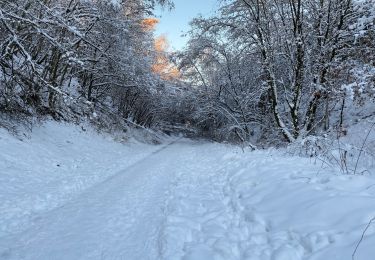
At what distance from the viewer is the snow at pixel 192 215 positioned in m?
4.24

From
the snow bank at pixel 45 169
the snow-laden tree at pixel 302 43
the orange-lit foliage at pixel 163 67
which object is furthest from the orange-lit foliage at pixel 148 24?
the snow bank at pixel 45 169

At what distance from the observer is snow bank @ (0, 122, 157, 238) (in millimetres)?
6637

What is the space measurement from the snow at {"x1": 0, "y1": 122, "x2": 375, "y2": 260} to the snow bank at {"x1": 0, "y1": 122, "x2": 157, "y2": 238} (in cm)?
4

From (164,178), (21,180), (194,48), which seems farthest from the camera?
(194,48)

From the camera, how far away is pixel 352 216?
4.15 meters

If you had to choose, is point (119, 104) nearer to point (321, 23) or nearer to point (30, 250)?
point (321, 23)

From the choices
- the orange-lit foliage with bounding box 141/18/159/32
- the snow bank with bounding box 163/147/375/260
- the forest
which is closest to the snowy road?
the snow bank with bounding box 163/147/375/260

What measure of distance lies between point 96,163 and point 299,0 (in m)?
9.59

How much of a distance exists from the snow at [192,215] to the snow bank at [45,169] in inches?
1.6

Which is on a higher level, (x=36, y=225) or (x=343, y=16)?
(x=343, y=16)

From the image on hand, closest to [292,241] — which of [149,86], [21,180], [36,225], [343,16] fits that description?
Result: [36,225]

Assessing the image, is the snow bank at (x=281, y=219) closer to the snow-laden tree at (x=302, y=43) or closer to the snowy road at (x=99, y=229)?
the snowy road at (x=99, y=229)

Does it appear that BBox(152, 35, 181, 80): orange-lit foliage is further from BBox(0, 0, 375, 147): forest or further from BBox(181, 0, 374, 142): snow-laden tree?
BBox(181, 0, 374, 142): snow-laden tree

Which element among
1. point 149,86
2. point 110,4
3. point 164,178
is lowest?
point 164,178
